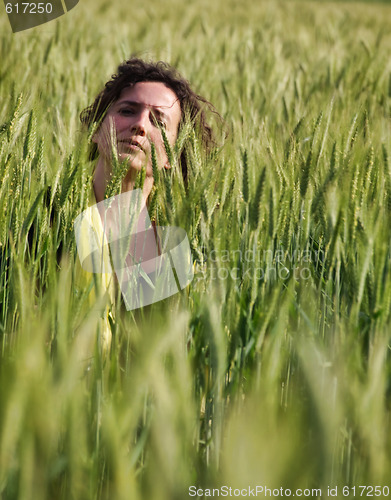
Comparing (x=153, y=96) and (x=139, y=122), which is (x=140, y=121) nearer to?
(x=139, y=122)

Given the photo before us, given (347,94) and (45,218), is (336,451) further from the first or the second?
(347,94)

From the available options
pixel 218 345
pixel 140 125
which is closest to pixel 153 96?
pixel 140 125

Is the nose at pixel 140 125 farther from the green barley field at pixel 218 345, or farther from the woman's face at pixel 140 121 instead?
the green barley field at pixel 218 345

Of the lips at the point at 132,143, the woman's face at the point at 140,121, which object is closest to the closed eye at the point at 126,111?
the woman's face at the point at 140,121

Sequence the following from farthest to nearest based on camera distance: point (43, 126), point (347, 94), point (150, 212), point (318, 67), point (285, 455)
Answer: point (318, 67) → point (347, 94) → point (43, 126) → point (150, 212) → point (285, 455)

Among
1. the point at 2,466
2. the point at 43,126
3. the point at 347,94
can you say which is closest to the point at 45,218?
the point at 43,126

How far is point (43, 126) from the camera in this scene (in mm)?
1291

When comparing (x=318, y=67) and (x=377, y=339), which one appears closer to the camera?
(x=377, y=339)

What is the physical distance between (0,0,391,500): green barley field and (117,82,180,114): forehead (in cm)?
21

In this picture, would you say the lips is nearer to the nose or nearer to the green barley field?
the nose

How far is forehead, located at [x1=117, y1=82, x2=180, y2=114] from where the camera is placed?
1.50 m

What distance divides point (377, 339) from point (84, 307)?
16.2 inches

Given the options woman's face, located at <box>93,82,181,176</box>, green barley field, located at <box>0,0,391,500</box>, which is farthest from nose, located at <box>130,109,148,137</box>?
green barley field, located at <box>0,0,391,500</box>

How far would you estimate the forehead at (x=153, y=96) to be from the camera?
150 centimetres
